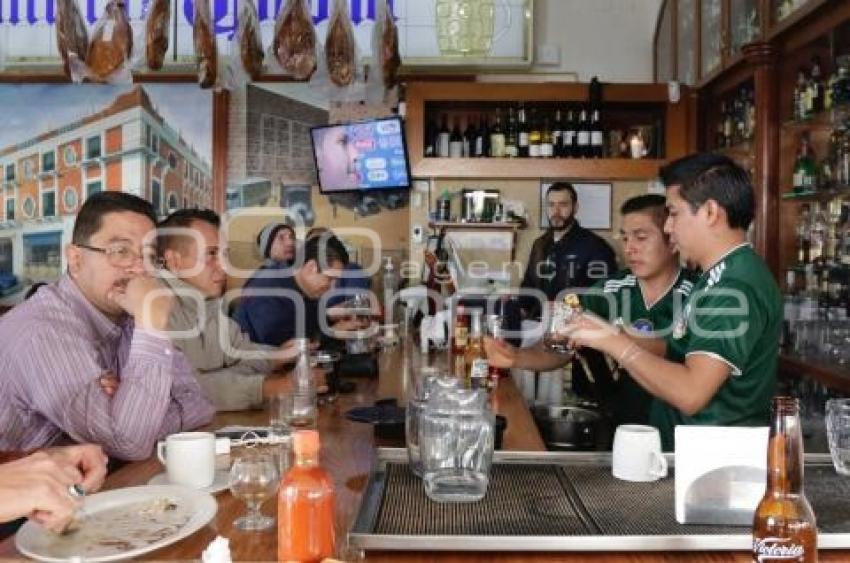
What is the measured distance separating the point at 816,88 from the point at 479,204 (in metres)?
2.33

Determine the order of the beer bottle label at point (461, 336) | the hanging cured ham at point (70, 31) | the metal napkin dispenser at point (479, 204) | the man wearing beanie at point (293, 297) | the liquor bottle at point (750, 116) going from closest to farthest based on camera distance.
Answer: the beer bottle label at point (461, 336) → the hanging cured ham at point (70, 31) → the man wearing beanie at point (293, 297) → the liquor bottle at point (750, 116) → the metal napkin dispenser at point (479, 204)

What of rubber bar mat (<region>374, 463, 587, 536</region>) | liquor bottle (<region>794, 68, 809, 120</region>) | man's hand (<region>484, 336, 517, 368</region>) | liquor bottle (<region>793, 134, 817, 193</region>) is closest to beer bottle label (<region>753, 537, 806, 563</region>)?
rubber bar mat (<region>374, 463, 587, 536</region>)

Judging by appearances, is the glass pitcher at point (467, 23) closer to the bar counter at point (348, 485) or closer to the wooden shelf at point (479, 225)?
the bar counter at point (348, 485)

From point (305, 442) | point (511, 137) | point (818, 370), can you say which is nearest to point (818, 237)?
point (818, 370)

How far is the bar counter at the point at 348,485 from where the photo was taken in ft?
4.16

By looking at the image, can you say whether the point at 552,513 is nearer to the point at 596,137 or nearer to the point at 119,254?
the point at 119,254

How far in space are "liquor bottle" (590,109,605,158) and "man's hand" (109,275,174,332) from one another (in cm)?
388

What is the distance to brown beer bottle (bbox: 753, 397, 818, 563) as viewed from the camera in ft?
3.70

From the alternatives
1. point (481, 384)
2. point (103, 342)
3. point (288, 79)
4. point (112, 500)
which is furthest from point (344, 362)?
point (288, 79)

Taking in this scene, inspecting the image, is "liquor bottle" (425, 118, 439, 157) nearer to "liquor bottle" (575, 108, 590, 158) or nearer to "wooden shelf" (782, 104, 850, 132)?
"liquor bottle" (575, 108, 590, 158)

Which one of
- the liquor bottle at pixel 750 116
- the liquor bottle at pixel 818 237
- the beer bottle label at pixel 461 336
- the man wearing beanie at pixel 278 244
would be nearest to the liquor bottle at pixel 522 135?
the liquor bottle at pixel 750 116

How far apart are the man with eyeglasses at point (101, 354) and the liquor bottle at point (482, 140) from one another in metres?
3.46

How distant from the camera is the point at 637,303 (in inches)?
127

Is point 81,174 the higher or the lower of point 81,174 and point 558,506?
the higher
